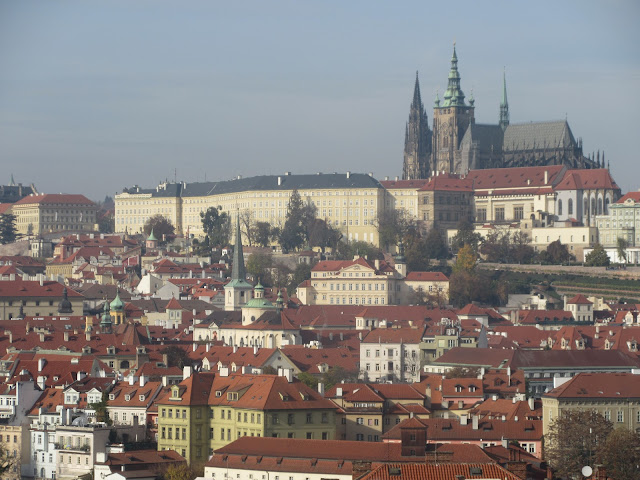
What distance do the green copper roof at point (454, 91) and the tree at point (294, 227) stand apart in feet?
57.8

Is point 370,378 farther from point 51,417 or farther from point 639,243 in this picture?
point 639,243

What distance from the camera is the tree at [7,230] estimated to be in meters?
180

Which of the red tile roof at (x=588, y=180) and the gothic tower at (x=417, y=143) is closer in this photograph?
the red tile roof at (x=588, y=180)

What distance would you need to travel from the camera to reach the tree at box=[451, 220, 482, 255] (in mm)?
149450

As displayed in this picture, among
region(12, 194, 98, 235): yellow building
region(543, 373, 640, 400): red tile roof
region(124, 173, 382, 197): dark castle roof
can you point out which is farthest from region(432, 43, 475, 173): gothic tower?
region(543, 373, 640, 400): red tile roof

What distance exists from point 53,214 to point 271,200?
29607mm

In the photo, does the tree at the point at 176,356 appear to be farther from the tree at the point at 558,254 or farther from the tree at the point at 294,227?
the tree at the point at 294,227

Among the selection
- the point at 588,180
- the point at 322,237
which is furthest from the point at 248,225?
the point at 588,180

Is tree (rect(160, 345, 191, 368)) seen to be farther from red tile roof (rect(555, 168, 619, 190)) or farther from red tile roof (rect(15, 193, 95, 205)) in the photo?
red tile roof (rect(15, 193, 95, 205))

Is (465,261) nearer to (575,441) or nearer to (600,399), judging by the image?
(600,399)

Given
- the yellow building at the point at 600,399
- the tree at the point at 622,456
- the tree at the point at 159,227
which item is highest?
the tree at the point at 159,227

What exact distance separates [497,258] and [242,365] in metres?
69.2

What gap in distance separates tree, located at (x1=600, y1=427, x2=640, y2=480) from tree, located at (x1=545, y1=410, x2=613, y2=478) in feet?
1.97

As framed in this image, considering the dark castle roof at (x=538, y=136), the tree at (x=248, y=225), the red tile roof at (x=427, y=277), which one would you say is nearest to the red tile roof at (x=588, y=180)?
the dark castle roof at (x=538, y=136)
